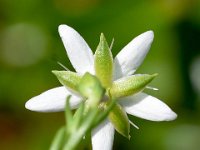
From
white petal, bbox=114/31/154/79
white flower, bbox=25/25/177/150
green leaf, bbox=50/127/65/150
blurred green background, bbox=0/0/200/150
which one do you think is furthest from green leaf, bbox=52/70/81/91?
blurred green background, bbox=0/0/200/150

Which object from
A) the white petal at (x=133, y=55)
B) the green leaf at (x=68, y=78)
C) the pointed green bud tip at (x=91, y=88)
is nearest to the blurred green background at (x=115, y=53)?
the white petal at (x=133, y=55)

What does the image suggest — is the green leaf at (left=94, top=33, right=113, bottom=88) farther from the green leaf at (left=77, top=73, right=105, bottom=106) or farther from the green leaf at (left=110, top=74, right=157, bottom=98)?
the green leaf at (left=77, top=73, right=105, bottom=106)

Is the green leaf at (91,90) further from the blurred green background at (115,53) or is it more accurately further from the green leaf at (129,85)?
the blurred green background at (115,53)

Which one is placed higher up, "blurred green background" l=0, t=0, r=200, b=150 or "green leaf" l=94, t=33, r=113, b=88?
"green leaf" l=94, t=33, r=113, b=88

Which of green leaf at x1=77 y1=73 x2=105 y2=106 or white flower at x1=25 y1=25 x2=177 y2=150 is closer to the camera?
green leaf at x1=77 y1=73 x2=105 y2=106

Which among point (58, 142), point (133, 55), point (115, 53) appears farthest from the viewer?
point (115, 53)

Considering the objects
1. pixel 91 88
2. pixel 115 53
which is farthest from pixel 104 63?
pixel 115 53

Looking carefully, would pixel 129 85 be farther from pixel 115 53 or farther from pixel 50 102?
pixel 115 53
